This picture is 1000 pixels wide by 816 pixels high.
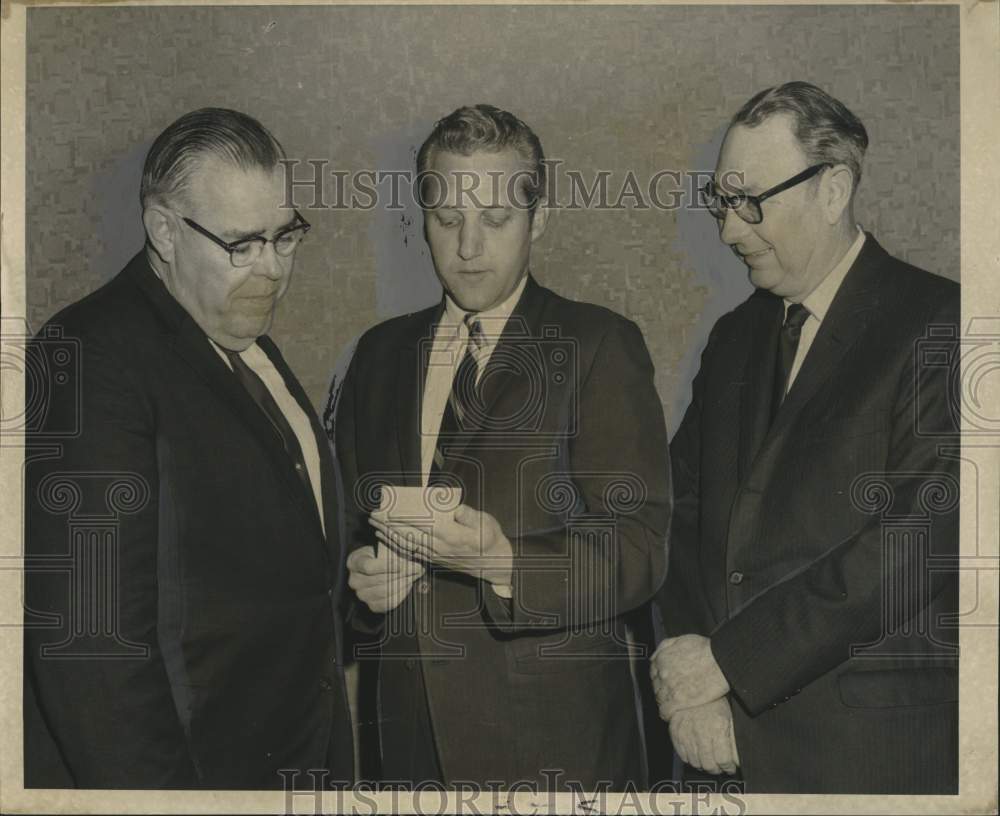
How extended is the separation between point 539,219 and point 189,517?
3.35 ft

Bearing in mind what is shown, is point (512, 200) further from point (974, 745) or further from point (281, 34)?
point (974, 745)

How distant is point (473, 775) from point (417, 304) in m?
1.07

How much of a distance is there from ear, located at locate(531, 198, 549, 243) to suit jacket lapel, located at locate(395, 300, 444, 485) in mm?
263

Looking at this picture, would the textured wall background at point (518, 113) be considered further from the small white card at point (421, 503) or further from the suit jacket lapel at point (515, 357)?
the small white card at point (421, 503)

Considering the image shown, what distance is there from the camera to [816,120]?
2.87 meters

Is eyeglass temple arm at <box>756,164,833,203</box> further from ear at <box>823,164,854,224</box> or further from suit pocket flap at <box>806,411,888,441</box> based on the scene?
suit pocket flap at <box>806,411,888,441</box>

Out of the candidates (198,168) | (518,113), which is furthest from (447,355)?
(198,168)

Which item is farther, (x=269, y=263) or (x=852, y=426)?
(x=269, y=263)

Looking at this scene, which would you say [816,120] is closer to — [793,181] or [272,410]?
[793,181]

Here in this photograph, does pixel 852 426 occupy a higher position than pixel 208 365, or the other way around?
pixel 208 365

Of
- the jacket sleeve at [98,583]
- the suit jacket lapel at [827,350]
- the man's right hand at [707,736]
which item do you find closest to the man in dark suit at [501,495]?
the man's right hand at [707,736]

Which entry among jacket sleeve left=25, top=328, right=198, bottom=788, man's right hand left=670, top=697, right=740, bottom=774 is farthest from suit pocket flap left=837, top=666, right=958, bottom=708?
jacket sleeve left=25, top=328, right=198, bottom=788

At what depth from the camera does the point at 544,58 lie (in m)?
2.92

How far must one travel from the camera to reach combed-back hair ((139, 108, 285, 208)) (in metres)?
2.88
